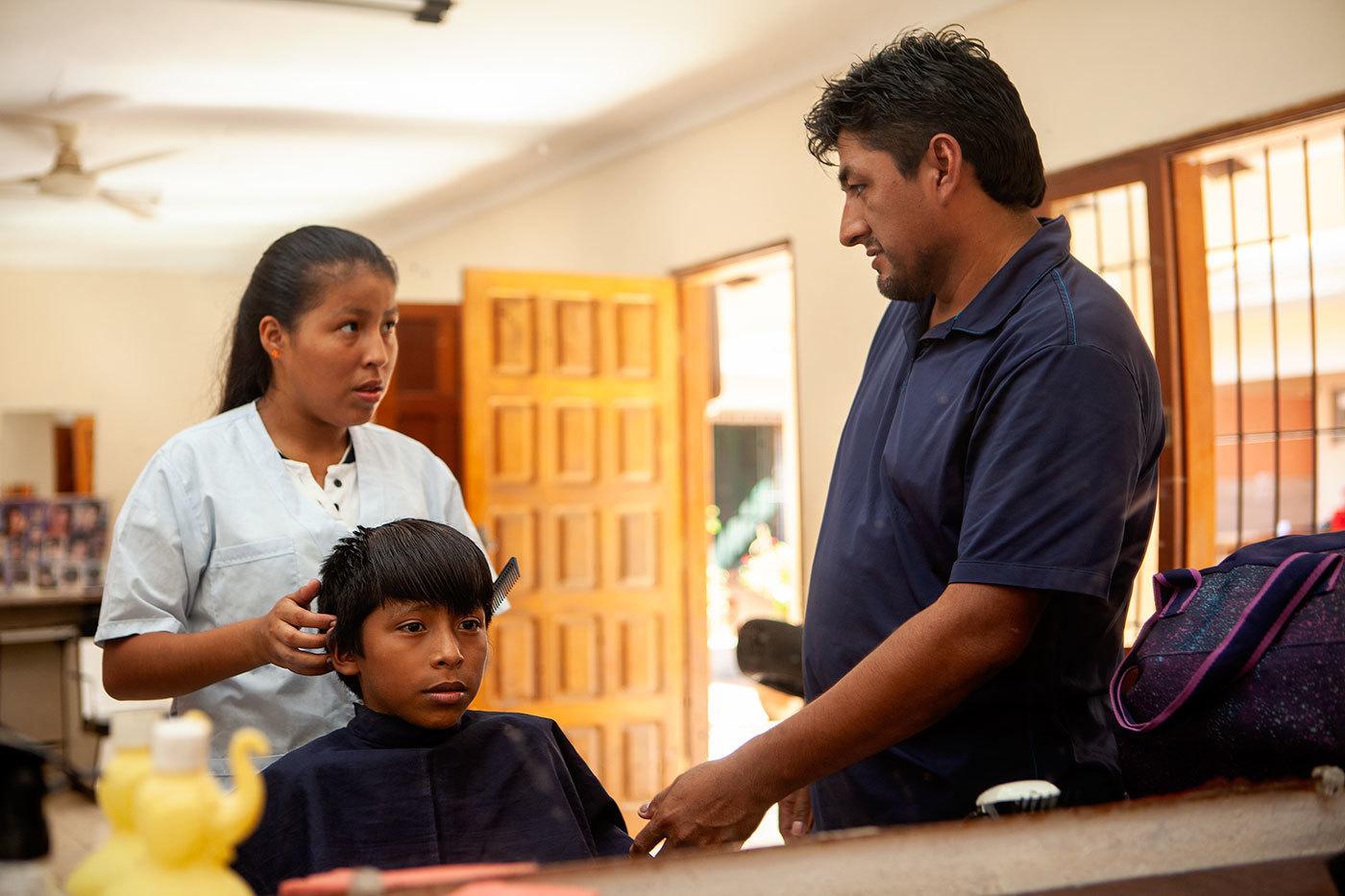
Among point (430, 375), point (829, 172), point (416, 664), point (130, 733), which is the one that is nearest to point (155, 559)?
point (416, 664)

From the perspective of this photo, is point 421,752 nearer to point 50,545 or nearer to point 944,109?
point 944,109

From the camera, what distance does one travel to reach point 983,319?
129 cm

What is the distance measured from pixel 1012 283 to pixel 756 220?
3.97 m

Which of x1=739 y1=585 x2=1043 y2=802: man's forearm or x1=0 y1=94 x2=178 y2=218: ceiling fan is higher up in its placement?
x1=0 y1=94 x2=178 y2=218: ceiling fan

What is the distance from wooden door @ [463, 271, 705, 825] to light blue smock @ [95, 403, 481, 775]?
3.48 m

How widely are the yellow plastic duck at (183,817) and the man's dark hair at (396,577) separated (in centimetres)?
78

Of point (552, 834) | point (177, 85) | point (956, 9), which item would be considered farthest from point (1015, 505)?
point (177, 85)

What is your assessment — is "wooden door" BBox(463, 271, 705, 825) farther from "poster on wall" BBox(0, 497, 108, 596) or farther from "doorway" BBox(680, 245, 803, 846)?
"poster on wall" BBox(0, 497, 108, 596)

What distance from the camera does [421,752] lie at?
1.46 metres

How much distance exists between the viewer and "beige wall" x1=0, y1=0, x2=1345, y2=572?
335cm

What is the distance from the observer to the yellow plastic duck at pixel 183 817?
644mm

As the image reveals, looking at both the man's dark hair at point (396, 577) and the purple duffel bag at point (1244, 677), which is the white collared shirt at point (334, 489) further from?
the purple duffel bag at point (1244, 677)

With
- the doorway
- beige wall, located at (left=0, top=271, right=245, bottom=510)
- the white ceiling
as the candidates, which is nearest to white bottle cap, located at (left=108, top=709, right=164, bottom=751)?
the white ceiling

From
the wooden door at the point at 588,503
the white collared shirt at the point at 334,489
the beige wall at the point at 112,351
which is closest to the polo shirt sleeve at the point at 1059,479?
the white collared shirt at the point at 334,489
